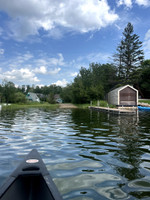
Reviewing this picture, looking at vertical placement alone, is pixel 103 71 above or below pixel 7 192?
above

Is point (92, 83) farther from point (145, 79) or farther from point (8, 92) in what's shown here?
point (8, 92)

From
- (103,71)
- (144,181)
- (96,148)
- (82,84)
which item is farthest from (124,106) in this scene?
(144,181)

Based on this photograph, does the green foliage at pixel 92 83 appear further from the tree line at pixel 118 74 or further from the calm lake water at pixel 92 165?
the calm lake water at pixel 92 165

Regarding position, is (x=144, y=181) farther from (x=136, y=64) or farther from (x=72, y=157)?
(x=136, y=64)

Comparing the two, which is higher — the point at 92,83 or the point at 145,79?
the point at 145,79

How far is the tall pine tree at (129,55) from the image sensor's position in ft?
167

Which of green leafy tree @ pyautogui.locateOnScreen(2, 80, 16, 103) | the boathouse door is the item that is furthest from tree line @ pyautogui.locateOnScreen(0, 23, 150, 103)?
green leafy tree @ pyautogui.locateOnScreen(2, 80, 16, 103)

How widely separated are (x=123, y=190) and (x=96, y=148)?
3204mm

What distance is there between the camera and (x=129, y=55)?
50906mm

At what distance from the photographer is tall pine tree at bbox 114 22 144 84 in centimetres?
5084

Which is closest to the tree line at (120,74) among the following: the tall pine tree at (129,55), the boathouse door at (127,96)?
the tall pine tree at (129,55)

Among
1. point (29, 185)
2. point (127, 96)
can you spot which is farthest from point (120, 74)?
point (29, 185)

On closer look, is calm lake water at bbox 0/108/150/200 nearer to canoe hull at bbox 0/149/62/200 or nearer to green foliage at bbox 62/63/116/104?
canoe hull at bbox 0/149/62/200

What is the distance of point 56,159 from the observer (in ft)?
18.2
